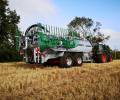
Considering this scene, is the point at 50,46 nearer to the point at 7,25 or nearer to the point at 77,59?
the point at 77,59

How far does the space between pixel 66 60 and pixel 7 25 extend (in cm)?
1519

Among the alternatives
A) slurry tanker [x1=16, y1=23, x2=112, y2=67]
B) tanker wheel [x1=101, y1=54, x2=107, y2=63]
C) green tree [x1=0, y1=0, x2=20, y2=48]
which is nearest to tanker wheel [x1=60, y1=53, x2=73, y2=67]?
slurry tanker [x1=16, y1=23, x2=112, y2=67]

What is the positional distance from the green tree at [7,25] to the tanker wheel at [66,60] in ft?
46.1

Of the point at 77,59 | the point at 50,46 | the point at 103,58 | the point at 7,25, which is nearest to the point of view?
the point at 50,46

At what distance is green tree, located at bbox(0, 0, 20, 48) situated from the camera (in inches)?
1251

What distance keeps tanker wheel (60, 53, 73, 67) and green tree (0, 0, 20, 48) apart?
46.1 ft

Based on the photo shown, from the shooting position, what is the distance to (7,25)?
31984 mm

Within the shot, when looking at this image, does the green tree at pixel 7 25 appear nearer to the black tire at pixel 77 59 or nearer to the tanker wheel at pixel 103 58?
the tanker wheel at pixel 103 58

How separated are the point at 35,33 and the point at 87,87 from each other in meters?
8.79

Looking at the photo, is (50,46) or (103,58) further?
(103,58)

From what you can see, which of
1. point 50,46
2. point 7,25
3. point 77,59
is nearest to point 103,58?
point 77,59

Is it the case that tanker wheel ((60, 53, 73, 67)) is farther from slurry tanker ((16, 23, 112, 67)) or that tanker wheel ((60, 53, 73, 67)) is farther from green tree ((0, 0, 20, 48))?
green tree ((0, 0, 20, 48))

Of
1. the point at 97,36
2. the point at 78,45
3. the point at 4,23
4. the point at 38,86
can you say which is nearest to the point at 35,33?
the point at 78,45

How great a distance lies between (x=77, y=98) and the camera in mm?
7582
